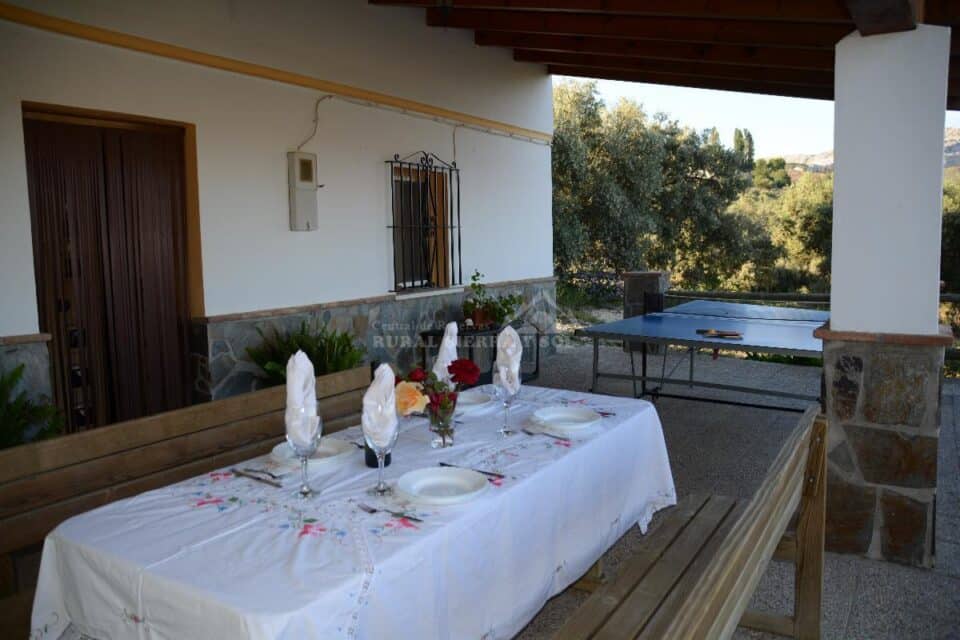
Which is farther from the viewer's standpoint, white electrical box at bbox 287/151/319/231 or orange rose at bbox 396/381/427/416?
white electrical box at bbox 287/151/319/231

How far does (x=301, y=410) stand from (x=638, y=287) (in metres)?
7.01

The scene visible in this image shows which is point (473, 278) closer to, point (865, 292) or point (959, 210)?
point (865, 292)

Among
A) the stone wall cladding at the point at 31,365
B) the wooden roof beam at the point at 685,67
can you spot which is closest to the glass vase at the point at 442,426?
the stone wall cladding at the point at 31,365

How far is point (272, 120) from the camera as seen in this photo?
15.9ft

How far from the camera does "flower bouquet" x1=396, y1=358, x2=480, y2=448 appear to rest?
2.13 metres

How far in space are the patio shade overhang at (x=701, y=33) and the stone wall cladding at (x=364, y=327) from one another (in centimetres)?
233

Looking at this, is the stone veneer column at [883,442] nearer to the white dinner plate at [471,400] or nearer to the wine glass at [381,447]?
the white dinner plate at [471,400]

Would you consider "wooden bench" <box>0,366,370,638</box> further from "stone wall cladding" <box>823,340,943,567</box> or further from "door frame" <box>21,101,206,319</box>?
"stone wall cladding" <box>823,340,943,567</box>

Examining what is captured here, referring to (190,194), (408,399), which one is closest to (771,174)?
(190,194)

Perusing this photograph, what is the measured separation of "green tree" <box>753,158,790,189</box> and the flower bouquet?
62.9ft

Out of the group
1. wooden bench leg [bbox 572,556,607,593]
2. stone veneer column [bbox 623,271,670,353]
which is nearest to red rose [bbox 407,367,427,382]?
wooden bench leg [bbox 572,556,607,593]

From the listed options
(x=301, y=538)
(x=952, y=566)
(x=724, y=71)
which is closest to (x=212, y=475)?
(x=301, y=538)

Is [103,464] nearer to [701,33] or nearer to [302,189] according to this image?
[302,189]

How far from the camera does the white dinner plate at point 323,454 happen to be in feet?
6.73
